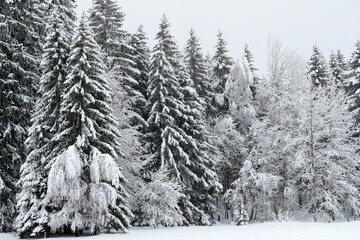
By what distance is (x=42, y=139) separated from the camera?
17.7m

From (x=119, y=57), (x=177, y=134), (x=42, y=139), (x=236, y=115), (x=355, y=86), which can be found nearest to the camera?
(x=42, y=139)

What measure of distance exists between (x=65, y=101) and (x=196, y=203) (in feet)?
46.2

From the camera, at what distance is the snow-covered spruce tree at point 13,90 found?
2012cm

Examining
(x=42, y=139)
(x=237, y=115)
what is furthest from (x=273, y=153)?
(x=42, y=139)

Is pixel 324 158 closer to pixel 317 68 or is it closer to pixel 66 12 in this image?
pixel 317 68

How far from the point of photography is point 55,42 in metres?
18.6

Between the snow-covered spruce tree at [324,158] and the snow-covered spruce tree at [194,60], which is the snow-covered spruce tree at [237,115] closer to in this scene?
the snow-covered spruce tree at [194,60]

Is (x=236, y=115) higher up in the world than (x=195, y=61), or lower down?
lower down

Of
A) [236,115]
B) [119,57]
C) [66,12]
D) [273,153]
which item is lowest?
[273,153]

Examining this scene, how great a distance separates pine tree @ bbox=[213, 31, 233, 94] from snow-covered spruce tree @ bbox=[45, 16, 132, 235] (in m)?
18.4

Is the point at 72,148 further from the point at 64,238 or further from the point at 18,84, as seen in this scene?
the point at 18,84

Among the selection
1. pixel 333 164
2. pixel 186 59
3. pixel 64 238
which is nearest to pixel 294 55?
pixel 186 59

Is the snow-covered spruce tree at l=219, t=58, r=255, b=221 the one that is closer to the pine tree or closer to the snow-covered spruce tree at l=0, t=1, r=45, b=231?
the pine tree

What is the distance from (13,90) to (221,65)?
19937mm
